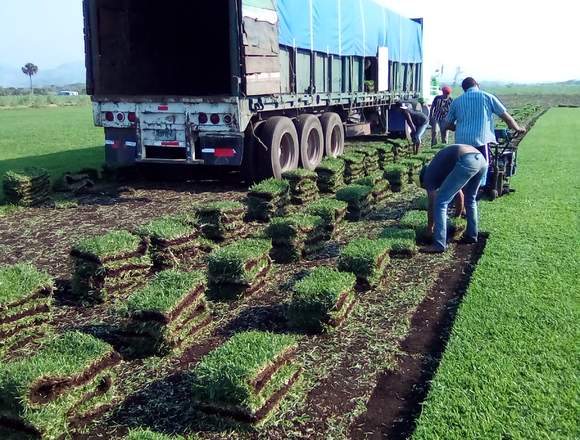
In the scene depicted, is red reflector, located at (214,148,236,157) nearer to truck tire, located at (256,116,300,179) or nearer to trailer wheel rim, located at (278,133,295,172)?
truck tire, located at (256,116,300,179)

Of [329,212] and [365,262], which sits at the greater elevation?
[329,212]

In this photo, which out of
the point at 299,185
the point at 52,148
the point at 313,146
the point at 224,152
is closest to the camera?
the point at 299,185

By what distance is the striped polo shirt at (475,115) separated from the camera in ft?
23.6

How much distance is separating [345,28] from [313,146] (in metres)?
3.08

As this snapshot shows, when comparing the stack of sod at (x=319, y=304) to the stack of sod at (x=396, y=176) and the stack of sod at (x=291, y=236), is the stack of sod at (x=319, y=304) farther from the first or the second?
the stack of sod at (x=396, y=176)

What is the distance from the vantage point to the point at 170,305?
4410mm

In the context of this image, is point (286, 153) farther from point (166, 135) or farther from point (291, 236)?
point (291, 236)

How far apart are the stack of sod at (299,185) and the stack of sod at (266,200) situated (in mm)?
615

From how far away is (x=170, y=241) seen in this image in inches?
248

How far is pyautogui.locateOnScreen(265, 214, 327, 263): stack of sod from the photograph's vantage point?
669cm

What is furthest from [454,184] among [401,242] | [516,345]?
[516,345]

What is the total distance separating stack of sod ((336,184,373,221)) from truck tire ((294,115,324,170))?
3040mm

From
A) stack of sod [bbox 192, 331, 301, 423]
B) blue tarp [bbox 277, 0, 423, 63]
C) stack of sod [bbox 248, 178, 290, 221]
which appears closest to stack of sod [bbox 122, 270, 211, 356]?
stack of sod [bbox 192, 331, 301, 423]

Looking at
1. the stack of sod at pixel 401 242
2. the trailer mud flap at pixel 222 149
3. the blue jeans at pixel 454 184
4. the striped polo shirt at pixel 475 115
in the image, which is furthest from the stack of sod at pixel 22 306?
the striped polo shirt at pixel 475 115
